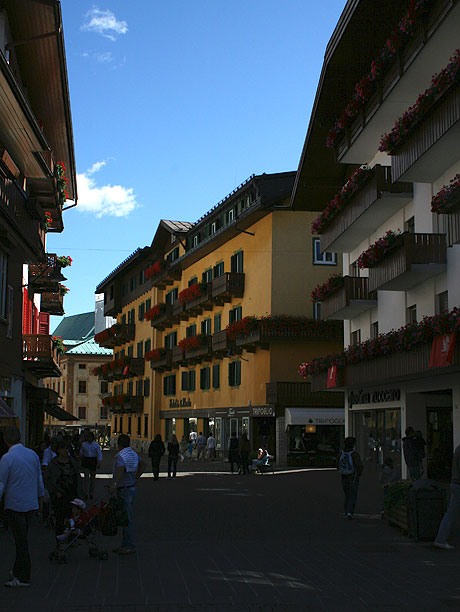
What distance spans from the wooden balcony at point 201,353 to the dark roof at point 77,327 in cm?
6460

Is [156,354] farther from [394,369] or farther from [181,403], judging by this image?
[394,369]

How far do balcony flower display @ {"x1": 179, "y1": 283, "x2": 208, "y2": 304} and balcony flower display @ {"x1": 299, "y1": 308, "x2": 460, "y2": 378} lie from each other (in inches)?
835

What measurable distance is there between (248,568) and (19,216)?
42.6ft

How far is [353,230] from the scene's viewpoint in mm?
31234

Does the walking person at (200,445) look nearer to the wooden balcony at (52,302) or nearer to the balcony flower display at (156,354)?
the balcony flower display at (156,354)

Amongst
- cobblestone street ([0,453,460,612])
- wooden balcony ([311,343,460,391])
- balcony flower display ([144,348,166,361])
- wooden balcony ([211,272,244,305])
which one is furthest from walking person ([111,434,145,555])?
balcony flower display ([144,348,166,361])

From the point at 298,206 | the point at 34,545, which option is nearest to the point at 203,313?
the point at 298,206

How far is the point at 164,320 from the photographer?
63.8 m

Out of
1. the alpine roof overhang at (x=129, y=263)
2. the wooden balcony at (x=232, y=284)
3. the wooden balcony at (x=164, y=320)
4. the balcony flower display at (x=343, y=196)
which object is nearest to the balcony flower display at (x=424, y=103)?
the balcony flower display at (x=343, y=196)

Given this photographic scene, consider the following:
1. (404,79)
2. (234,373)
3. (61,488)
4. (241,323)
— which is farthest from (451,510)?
(234,373)

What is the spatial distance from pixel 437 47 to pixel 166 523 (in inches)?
527

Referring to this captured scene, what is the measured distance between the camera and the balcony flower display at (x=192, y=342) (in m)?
54.1

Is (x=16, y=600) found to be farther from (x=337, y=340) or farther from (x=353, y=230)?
(x=337, y=340)

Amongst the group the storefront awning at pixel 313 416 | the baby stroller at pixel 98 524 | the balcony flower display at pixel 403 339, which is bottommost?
the baby stroller at pixel 98 524
